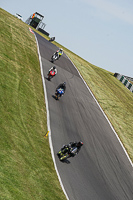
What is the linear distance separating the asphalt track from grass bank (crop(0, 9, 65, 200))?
105cm

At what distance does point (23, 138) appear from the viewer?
13.2 meters

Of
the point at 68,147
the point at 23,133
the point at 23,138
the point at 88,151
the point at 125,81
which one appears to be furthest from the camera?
the point at 125,81

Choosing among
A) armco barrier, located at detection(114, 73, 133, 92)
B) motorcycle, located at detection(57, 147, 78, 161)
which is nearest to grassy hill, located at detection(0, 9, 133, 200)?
motorcycle, located at detection(57, 147, 78, 161)

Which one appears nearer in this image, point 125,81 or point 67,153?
point 67,153

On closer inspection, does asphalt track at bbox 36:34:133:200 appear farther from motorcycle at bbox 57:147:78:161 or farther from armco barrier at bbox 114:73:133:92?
armco barrier at bbox 114:73:133:92

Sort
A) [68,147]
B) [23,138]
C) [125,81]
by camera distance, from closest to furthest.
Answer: [23,138] < [68,147] < [125,81]

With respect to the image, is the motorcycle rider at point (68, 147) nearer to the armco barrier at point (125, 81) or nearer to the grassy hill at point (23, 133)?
the grassy hill at point (23, 133)

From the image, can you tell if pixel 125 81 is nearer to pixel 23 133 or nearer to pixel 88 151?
pixel 88 151

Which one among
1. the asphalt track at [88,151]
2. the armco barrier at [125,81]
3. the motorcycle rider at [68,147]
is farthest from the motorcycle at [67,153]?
the armco barrier at [125,81]

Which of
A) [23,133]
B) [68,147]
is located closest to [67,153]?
[68,147]

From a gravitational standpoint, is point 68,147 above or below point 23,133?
above

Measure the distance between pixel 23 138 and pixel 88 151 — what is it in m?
6.07

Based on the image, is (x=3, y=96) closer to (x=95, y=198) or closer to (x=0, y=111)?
(x=0, y=111)

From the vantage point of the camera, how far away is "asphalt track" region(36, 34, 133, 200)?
1441 centimetres
